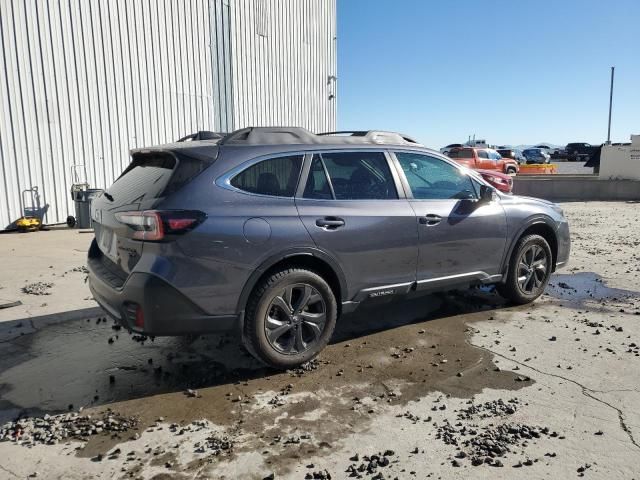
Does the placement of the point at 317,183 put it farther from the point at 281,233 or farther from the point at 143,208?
the point at 143,208

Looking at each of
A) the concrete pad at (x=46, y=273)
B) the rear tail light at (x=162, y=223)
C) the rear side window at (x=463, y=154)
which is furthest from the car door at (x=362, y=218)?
the rear side window at (x=463, y=154)

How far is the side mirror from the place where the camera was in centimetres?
509

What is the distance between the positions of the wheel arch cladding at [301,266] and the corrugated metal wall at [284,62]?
1247cm

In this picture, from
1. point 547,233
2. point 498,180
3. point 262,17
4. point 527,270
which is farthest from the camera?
point 262,17

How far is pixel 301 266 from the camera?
4.04m

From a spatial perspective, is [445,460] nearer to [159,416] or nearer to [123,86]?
[159,416]

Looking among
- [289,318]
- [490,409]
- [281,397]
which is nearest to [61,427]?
[281,397]

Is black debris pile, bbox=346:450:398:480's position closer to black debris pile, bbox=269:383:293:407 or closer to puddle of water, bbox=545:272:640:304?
black debris pile, bbox=269:383:293:407

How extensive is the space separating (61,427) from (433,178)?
3.67 meters

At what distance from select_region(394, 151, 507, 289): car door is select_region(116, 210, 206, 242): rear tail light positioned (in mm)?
2053

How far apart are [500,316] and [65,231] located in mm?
9056

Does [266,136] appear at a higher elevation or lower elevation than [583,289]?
higher

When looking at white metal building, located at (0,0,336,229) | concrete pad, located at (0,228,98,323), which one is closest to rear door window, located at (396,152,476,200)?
concrete pad, located at (0,228,98,323)

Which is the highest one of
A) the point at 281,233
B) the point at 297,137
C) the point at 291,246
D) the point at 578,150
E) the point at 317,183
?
the point at 578,150
